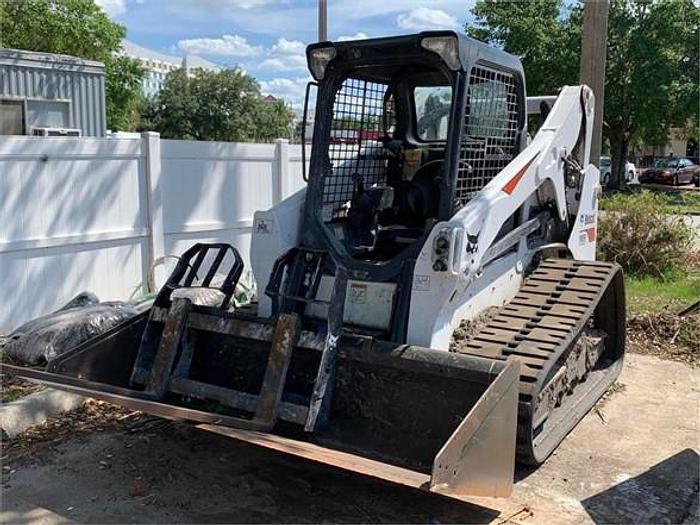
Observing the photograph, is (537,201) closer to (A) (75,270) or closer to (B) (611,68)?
(A) (75,270)

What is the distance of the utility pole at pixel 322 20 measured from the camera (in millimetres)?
11336

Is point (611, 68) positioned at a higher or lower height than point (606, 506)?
higher

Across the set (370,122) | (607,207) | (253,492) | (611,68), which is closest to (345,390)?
(253,492)

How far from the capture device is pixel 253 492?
4.20 meters

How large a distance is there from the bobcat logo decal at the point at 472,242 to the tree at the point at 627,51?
25.5 m

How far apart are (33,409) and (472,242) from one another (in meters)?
3.32

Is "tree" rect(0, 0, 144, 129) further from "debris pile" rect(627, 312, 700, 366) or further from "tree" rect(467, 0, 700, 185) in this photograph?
"debris pile" rect(627, 312, 700, 366)

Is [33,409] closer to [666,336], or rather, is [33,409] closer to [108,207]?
[108,207]

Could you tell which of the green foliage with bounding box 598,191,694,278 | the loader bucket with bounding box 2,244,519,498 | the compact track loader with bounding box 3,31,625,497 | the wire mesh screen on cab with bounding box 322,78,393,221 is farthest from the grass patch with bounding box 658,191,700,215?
the loader bucket with bounding box 2,244,519,498

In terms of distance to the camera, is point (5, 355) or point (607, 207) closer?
point (5, 355)

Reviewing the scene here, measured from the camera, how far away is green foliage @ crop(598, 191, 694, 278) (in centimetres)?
992

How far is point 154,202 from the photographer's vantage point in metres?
8.20

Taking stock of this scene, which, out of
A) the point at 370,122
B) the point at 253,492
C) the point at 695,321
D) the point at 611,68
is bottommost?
the point at 253,492

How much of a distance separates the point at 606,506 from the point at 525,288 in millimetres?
1759
